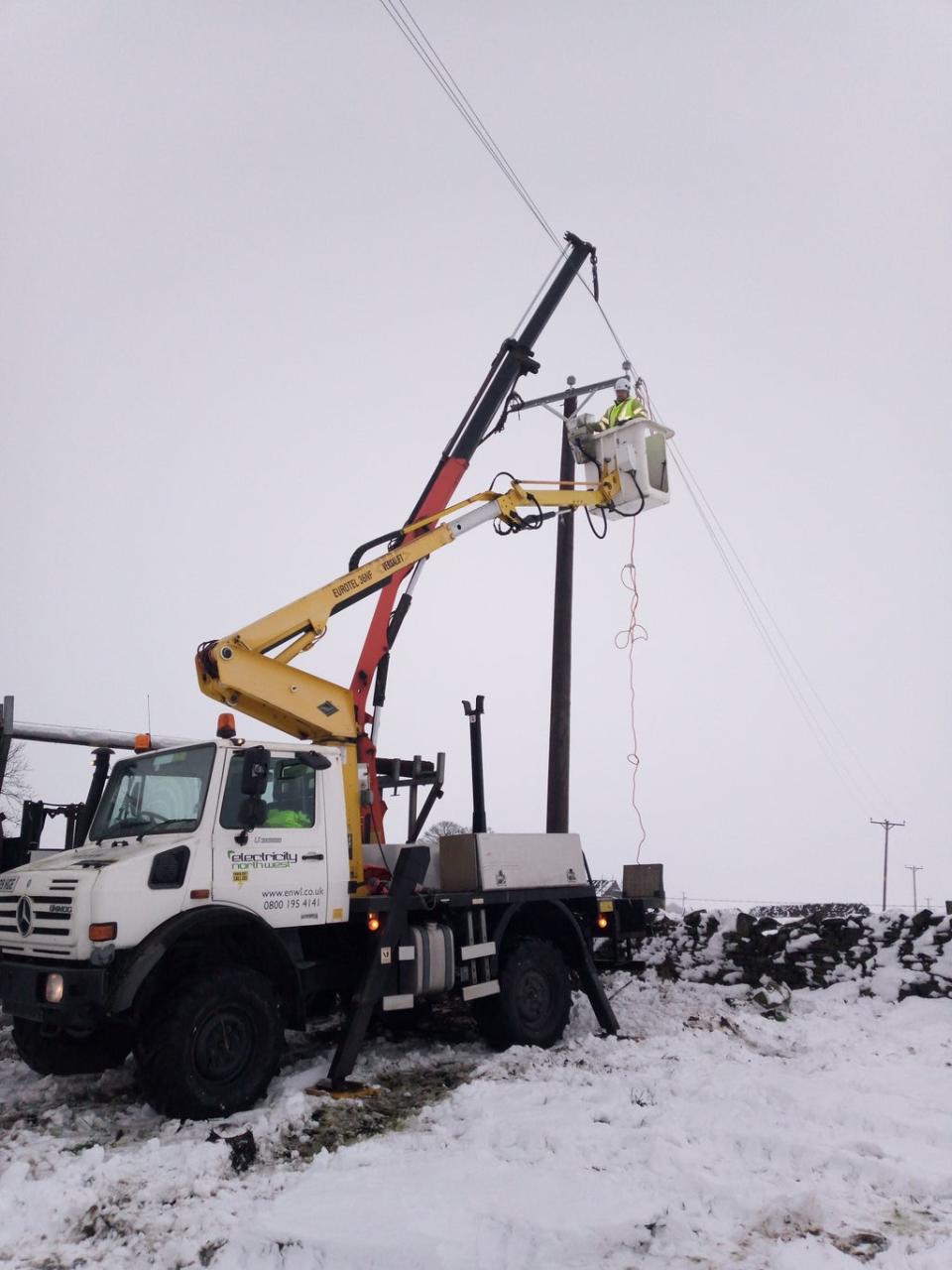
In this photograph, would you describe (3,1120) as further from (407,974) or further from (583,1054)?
(583,1054)

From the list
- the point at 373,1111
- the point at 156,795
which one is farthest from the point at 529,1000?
the point at 156,795

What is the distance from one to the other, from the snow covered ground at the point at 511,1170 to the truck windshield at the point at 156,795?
6.72ft

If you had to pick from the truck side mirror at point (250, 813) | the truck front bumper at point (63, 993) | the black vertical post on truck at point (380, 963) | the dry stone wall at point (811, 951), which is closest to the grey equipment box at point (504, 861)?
the black vertical post on truck at point (380, 963)

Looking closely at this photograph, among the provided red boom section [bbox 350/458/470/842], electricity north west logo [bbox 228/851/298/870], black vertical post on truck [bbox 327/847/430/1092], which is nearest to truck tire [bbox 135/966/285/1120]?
black vertical post on truck [bbox 327/847/430/1092]

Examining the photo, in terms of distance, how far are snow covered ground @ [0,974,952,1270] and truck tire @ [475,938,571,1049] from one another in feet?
1.74

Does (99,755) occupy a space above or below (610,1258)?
above

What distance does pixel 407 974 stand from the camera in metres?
8.40

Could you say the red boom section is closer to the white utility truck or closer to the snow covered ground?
the white utility truck

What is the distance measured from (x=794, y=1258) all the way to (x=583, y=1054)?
4593 millimetres

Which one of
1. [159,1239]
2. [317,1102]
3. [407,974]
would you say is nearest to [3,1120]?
[317,1102]

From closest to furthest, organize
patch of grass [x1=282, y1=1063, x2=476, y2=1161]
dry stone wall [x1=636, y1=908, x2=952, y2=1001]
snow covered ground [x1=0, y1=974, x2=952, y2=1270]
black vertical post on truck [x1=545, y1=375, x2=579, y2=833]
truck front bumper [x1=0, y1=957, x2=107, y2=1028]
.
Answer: snow covered ground [x1=0, y1=974, x2=952, y2=1270] < patch of grass [x1=282, y1=1063, x2=476, y2=1161] < truck front bumper [x1=0, y1=957, x2=107, y2=1028] < dry stone wall [x1=636, y1=908, x2=952, y2=1001] < black vertical post on truck [x1=545, y1=375, x2=579, y2=833]

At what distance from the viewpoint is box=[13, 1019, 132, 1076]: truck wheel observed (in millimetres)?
7371

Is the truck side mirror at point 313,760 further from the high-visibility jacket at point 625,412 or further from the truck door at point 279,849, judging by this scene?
the high-visibility jacket at point 625,412

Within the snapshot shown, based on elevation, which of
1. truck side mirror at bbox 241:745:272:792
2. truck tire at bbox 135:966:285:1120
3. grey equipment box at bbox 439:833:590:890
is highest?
truck side mirror at bbox 241:745:272:792
